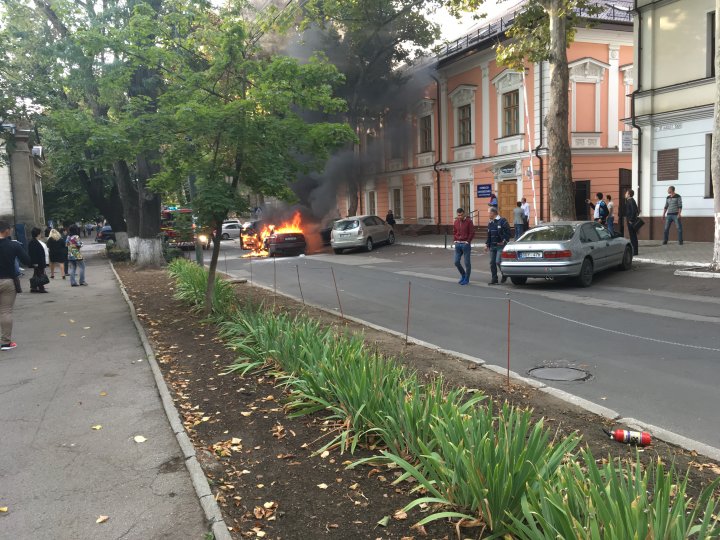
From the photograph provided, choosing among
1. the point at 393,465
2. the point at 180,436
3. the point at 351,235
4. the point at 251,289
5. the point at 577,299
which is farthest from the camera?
the point at 351,235

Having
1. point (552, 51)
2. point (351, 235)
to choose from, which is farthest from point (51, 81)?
point (552, 51)

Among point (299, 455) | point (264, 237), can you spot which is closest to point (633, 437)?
point (299, 455)

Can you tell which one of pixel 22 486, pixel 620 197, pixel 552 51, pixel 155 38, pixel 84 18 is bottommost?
pixel 22 486

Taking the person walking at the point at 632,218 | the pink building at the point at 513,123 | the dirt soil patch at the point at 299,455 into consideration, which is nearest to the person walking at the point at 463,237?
the person walking at the point at 632,218

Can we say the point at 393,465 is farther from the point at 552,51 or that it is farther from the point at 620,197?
the point at 620,197

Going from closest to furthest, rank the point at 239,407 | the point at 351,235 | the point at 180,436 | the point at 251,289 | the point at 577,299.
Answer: the point at 180,436 → the point at 239,407 → the point at 577,299 → the point at 251,289 → the point at 351,235

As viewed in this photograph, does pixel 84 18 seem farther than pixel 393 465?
Yes

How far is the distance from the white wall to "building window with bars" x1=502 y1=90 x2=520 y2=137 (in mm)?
8391

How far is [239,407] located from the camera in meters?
5.65

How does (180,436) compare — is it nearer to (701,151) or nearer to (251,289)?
(251,289)

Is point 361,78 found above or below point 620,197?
above

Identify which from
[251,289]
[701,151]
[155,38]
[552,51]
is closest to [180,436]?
[155,38]

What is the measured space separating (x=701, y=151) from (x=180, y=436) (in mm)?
17879

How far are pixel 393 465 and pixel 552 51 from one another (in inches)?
564
